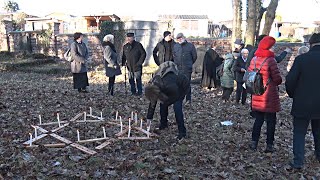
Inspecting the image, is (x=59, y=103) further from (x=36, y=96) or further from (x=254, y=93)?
(x=254, y=93)

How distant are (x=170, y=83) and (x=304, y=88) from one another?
1.85 meters

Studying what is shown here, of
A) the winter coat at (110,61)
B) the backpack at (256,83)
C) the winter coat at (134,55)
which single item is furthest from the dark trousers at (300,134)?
the winter coat at (110,61)

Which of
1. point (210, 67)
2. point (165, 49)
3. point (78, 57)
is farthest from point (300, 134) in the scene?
point (210, 67)

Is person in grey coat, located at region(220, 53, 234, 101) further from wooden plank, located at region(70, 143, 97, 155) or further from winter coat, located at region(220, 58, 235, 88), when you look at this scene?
wooden plank, located at region(70, 143, 97, 155)

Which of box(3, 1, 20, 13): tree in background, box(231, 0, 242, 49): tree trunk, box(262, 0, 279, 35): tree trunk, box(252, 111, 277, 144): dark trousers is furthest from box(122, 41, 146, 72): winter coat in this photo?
box(3, 1, 20, 13): tree in background

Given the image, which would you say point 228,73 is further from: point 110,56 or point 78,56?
point 78,56

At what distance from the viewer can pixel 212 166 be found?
4797mm

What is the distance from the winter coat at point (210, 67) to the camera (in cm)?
1124

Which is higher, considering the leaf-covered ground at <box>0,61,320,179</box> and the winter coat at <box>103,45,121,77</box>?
the winter coat at <box>103,45,121,77</box>

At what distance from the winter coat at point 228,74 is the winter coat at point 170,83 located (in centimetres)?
360

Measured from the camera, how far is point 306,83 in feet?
14.5

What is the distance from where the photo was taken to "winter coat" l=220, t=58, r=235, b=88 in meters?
8.80

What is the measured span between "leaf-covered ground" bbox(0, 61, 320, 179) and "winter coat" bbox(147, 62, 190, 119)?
2.66ft

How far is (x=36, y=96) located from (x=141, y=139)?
4.55 metres
